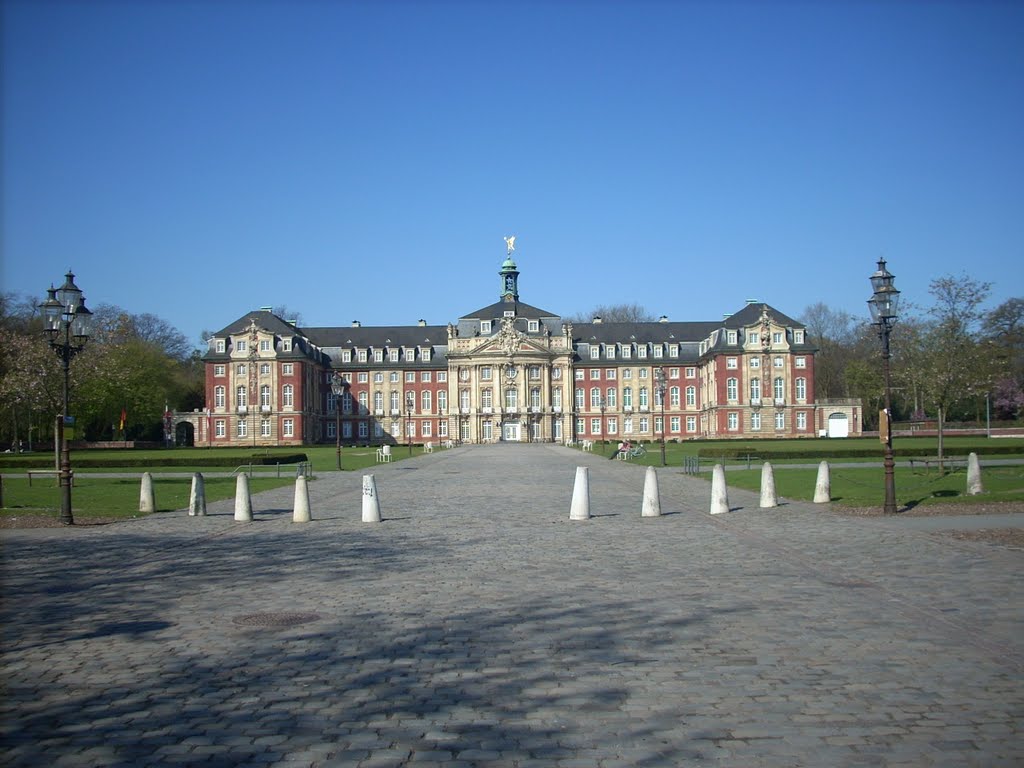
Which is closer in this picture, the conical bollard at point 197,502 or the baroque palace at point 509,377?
the conical bollard at point 197,502

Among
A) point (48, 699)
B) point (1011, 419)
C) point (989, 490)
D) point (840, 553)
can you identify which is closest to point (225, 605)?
point (48, 699)

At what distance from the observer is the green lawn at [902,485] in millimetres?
21016

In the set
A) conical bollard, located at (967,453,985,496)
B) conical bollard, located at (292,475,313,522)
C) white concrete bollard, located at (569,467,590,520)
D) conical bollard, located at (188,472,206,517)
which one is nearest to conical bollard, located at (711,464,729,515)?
white concrete bollard, located at (569,467,590,520)

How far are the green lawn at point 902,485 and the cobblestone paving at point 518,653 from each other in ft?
22.6

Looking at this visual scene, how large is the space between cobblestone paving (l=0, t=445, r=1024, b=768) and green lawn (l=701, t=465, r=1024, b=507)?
690 centimetres

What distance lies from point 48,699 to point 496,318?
109 m

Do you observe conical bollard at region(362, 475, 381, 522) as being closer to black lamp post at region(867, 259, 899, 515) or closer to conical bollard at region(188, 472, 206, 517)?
conical bollard at region(188, 472, 206, 517)

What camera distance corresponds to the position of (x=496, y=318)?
11494 cm

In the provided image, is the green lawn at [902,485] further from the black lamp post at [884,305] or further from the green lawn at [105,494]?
the green lawn at [105,494]

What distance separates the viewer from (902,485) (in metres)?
26.3

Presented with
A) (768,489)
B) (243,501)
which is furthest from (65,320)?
(768,489)

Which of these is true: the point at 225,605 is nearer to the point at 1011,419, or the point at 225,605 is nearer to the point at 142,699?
the point at 142,699

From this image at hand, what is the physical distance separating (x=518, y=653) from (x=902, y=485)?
71.1ft

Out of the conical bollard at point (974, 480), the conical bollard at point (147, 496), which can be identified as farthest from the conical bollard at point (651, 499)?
the conical bollard at point (147, 496)
